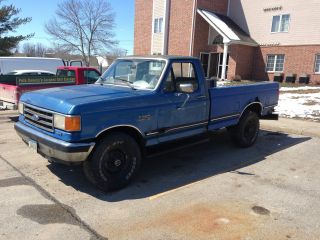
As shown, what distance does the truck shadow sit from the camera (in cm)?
512

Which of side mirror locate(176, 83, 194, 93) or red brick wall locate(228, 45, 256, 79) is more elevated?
red brick wall locate(228, 45, 256, 79)

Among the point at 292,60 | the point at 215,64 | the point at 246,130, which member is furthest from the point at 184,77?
the point at 215,64

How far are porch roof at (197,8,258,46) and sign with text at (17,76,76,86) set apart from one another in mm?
17533

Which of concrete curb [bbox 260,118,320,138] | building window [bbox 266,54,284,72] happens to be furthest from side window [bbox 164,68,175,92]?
building window [bbox 266,54,284,72]

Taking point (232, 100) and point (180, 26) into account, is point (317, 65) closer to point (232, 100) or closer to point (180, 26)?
point (180, 26)

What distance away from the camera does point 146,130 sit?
5.30m

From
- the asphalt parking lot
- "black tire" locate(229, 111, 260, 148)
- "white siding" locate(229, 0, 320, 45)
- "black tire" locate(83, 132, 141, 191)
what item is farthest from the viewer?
"white siding" locate(229, 0, 320, 45)

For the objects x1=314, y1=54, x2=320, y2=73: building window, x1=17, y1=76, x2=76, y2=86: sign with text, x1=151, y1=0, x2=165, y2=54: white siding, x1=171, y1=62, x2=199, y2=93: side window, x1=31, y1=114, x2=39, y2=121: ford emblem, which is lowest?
x1=31, y1=114, x2=39, y2=121: ford emblem

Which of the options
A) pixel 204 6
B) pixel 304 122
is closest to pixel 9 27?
pixel 204 6

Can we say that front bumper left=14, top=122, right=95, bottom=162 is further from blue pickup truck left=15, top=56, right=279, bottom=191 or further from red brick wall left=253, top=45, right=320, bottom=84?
red brick wall left=253, top=45, right=320, bottom=84

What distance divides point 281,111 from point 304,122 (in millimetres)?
1883

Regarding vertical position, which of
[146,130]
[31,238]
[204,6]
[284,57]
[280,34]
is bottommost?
[31,238]

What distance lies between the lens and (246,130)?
764cm

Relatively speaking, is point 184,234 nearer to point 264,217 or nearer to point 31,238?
point 264,217
